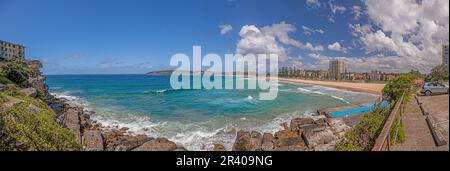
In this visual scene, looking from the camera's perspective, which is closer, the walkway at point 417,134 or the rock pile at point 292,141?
the walkway at point 417,134

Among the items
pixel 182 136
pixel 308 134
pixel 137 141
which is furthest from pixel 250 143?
pixel 137 141

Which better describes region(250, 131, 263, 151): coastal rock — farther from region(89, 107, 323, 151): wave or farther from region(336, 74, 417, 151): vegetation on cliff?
region(336, 74, 417, 151): vegetation on cliff

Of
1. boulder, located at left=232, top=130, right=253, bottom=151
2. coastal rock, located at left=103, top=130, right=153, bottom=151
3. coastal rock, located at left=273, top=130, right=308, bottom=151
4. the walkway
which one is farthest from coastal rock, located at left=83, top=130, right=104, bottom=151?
the walkway

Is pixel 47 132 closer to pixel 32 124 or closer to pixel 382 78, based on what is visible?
pixel 32 124

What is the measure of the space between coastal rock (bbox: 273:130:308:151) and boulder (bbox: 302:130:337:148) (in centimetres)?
33

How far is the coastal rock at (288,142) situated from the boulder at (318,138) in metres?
0.33

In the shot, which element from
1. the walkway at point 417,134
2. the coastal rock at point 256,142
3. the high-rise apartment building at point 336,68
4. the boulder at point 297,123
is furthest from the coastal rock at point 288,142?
the high-rise apartment building at point 336,68

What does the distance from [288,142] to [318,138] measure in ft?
5.36

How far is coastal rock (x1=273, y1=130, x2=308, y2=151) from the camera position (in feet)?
40.6

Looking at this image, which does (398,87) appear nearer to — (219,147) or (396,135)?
(396,135)

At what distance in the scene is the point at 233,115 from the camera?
74.6ft

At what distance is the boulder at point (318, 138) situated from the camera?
1271 centimetres

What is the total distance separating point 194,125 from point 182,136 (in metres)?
2.90

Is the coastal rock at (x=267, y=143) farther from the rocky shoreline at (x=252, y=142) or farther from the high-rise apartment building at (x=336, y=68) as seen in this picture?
the high-rise apartment building at (x=336, y=68)
